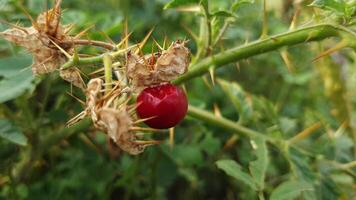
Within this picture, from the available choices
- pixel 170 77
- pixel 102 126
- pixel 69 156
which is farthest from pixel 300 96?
pixel 102 126

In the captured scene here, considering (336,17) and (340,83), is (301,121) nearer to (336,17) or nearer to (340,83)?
(340,83)

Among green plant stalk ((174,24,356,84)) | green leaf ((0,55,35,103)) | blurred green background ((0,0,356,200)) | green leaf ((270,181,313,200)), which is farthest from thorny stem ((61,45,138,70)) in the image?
green leaf ((270,181,313,200))

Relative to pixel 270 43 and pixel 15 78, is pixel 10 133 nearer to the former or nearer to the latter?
pixel 15 78

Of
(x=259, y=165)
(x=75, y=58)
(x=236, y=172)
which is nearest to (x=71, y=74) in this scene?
(x=75, y=58)

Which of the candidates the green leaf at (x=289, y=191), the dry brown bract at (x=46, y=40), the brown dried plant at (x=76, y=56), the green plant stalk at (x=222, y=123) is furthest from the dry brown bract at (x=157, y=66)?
the green plant stalk at (x=222, y=123)

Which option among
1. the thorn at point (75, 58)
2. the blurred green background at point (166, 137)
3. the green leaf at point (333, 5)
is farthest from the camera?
the blurred green background at point (166, 137)

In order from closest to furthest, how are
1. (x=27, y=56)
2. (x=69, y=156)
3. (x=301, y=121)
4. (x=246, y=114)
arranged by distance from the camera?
(x=27, y=56)
(x=246, y=114)
(x=69, y=156)
(x=301, y=121)

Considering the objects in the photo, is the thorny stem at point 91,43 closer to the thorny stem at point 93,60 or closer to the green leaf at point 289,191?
the thorny stem at point 93,60
